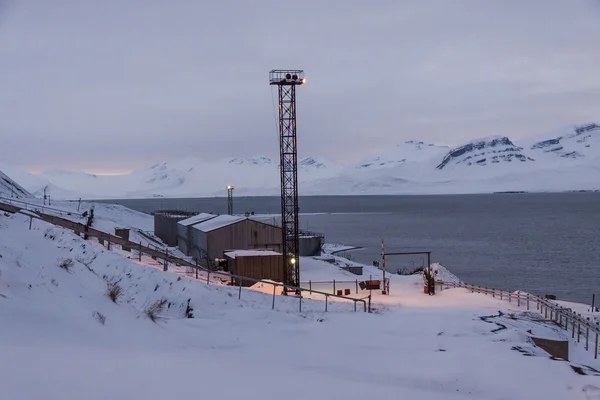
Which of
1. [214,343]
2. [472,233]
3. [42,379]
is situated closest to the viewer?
[42,379]

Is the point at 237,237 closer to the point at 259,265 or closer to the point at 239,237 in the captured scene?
the point at 239,237

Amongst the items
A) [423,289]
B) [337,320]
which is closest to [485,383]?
[337,320]

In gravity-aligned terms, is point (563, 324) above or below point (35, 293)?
below

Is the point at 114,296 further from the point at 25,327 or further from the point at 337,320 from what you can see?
the point at 337,320

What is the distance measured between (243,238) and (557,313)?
27635 millimetres

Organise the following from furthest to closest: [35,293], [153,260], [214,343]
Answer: [153,260]
[214,343]
[35,293]

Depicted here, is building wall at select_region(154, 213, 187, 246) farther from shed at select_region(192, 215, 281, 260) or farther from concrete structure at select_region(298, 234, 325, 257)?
shed at select_region(192, 215, 281, 260)

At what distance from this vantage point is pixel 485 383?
37.3 feet

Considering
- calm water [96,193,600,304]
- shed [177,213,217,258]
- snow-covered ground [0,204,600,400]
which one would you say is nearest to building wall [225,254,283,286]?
snow-covered ground [0,204,600,400]

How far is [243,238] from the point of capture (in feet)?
152

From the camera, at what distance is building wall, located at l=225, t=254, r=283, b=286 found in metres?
36.4

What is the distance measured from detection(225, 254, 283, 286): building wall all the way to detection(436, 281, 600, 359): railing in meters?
11.3

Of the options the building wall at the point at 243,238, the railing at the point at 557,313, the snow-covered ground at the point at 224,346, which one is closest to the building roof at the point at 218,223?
the building wall at the point at 243,238

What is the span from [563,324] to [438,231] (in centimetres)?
9671
